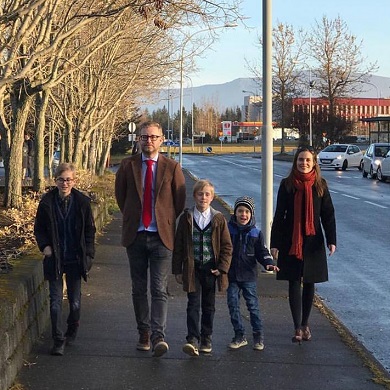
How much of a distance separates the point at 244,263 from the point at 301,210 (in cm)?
69

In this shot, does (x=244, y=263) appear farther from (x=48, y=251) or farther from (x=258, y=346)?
(x=48, y=251)

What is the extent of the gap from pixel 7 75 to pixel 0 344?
4339mm

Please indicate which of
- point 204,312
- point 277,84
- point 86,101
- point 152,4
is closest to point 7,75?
→ point 152,4

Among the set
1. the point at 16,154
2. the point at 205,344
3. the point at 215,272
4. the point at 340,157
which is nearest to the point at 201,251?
the point at 215,272

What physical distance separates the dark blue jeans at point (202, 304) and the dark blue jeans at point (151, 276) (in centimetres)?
21

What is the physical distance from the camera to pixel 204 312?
6172 mm

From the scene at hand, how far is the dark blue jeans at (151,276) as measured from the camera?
19.8 ft

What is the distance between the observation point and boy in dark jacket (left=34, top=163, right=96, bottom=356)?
6.10 metres

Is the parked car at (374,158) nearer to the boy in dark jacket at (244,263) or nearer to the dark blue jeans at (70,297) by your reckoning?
the boy in dark jacket at (244,263)

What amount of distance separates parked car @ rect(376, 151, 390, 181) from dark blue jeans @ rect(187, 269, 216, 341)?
2711 cm

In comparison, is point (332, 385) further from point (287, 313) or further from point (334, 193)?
point (334, 193)

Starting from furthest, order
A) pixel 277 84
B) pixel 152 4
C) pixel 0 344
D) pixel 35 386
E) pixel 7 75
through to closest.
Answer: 1. pixel 277 84
2. pixel 152 4
3. pixel 7 75
4. pixel 35 386
5. pixel 0 344

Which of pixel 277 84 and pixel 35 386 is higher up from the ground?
pixel 277 84

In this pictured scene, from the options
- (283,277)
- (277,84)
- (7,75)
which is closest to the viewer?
(283,277)
